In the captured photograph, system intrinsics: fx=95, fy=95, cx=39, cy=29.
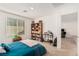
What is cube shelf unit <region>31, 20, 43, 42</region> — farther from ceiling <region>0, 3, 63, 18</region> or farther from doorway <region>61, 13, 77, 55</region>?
doorway <region>61, 13, 77, 55</region>

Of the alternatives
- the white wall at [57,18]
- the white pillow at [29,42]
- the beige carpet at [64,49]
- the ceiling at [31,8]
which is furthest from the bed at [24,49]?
the ceiling at [31,8]

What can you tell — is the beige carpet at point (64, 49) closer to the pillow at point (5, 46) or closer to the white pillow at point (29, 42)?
the white pillow at point (29, 42)

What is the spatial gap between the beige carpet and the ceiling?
610 millimetres

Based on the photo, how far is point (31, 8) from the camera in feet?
5.69

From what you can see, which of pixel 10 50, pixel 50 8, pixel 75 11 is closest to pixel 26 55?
pixel 10 50

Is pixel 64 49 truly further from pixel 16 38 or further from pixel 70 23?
pixel 16 38

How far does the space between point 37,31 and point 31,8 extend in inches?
17.5

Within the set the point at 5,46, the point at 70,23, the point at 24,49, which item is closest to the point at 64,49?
the point at 70,23

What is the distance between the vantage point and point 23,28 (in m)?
1.83

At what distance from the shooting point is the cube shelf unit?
5.88 ft

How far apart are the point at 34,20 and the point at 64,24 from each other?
0.56 meters

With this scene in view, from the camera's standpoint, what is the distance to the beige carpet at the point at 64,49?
1.73 m

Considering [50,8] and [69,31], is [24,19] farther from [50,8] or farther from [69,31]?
[69,31]

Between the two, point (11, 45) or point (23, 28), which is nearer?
point (11, 45)
